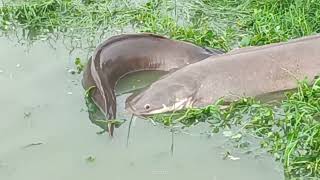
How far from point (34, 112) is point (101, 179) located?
1.03 meters

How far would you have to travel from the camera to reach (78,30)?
695 centimetres

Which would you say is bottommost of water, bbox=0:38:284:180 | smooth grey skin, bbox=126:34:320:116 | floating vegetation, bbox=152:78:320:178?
water, bbox=0:38:284:180

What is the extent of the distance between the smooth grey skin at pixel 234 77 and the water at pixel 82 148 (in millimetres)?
233

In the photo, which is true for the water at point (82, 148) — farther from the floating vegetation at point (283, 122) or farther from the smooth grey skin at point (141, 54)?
the smooth grey skin at point (141, 54)

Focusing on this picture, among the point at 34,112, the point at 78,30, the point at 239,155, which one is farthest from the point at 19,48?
the point at 239,155

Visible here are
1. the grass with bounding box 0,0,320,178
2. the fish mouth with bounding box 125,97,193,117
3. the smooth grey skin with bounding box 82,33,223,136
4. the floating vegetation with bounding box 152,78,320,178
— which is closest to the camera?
the floating vegetation with bounding box 152,78,320,178

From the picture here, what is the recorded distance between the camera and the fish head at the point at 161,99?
17.9 ft

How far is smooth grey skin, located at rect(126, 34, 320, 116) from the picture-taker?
5.52 m

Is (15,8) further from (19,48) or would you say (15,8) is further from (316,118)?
(316,118)

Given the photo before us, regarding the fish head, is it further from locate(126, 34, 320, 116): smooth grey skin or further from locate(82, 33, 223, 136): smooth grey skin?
locate(82, 33, 223, 136): smooth grey skin

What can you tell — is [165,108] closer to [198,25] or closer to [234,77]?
[234,77]

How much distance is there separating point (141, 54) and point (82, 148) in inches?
52.0

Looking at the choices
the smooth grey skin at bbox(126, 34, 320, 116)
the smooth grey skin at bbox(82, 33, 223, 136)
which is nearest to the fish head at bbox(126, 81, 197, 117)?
the smooth grey skin at bbox(126, 34, 320, 116)

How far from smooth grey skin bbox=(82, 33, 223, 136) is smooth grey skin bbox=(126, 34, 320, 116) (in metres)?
0.33
